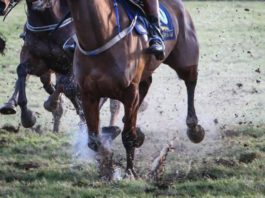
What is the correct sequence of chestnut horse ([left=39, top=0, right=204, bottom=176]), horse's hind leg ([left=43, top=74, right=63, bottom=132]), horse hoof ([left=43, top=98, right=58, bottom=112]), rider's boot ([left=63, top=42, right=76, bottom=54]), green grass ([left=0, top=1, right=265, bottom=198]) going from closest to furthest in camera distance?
green grass ([left=0, top=1, right=265, bottom=198]), chestnut horse ([left=39, top=0, right=204, bottom=176]), rider's boot ([left=63, top=42, right=76, bottom=54]), horse's hind leg ([left=43, top=74, right=63, bottom=132]), horse hoof ([left=43, top=98, right=58, bottom=112])

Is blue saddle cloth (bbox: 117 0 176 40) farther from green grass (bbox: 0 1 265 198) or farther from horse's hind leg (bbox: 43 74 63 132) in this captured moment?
horse's hind leg (bbox: 43 74 63 132)

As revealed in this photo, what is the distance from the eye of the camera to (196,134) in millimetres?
9758

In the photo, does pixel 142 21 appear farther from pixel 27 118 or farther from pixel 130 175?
pixel 27 118

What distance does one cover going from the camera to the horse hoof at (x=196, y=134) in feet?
32.0

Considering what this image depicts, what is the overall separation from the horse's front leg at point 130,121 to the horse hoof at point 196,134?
1825 mm

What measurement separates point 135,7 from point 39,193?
2154 millimetres

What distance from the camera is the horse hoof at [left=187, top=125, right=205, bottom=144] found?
975cm

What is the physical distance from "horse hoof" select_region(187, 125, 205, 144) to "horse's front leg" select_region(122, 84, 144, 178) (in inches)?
71.8

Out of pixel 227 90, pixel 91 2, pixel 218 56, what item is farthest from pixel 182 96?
pixel 91 2

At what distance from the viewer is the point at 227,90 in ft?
45.7

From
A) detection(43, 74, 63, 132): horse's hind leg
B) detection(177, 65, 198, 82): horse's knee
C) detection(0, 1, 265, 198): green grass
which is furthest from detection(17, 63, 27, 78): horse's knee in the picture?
detection(177, 65, 198, 82): horse's knee

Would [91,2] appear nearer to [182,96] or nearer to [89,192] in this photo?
[89,192]

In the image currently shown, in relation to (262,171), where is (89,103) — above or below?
above

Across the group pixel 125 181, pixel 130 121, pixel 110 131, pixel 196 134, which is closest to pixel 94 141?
pixel 130 121
